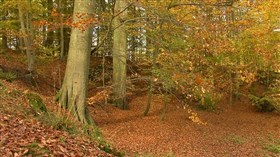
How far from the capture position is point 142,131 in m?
11.4

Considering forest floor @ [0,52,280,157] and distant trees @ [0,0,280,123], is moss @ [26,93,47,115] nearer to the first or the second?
forest floor @ [0,52,280,157]

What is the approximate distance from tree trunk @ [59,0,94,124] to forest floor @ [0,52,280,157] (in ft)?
1.48

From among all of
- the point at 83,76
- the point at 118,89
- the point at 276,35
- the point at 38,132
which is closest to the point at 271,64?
the point at 276,35

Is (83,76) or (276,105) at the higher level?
(83,76)

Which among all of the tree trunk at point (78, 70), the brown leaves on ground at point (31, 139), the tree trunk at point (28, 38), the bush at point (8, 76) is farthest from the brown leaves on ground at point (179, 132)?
the tree trunk at point (28, 38)

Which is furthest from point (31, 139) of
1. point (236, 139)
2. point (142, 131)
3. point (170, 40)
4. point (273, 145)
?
point (273, 145)

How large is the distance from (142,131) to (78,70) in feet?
11.0

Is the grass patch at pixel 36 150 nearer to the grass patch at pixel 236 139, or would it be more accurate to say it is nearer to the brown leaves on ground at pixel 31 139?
the brown leaves on ground at pixel 31 139

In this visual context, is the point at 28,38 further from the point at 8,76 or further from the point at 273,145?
the point at 273,145

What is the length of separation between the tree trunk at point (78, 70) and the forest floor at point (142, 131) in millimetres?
452

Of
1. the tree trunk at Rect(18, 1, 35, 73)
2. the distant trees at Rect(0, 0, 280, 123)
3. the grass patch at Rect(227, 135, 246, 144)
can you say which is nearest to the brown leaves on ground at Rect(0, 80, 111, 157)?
the distant trees at Rect(0, 0, 280, 123)

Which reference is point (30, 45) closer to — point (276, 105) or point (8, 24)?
point (8, 24)

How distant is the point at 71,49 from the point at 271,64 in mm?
11512

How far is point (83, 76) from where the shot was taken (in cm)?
966
